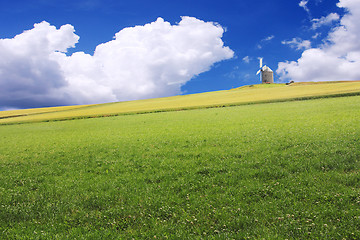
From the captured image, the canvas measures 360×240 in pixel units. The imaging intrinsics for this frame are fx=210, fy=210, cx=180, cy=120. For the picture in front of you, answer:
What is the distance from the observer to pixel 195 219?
Result: 24.1 ft

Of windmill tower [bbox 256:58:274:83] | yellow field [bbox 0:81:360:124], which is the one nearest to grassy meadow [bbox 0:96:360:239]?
yellow field [bbox 0:81:360:124]

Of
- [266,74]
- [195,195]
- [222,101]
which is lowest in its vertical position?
[195,195]

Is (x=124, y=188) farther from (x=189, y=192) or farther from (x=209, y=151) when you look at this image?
(x=209, y=151)

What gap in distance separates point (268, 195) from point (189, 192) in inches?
131

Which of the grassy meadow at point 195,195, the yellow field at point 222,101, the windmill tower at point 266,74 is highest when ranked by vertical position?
the windmill tower at point 266,74

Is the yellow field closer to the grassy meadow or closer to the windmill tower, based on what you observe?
the grassy meadow

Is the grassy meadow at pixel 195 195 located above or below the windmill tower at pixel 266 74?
below

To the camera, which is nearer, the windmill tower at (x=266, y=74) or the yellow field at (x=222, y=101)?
the yellow field at (x=222, y=101)

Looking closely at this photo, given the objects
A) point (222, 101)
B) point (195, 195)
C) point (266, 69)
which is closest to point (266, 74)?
point (266, 69)

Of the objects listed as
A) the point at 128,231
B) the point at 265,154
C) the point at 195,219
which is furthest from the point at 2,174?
the point at 265,154

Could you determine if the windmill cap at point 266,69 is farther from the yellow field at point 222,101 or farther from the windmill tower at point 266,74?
the yellow field at point 222,101

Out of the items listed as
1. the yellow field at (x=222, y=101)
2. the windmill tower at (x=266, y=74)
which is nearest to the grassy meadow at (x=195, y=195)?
the yellow field at (x=222, y=101)

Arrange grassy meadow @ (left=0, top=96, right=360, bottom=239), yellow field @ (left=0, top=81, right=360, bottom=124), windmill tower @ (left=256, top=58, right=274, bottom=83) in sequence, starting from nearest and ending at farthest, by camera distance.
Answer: grassy meadow @ (left=0, top=96, right=360, bottom=239)
yellow field @ (left=0, top=81, right=360, bottom=124)
windmill tower @ (left=256, top=58, right=274, bottom=83)

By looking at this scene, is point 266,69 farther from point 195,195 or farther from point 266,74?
point 195,195
